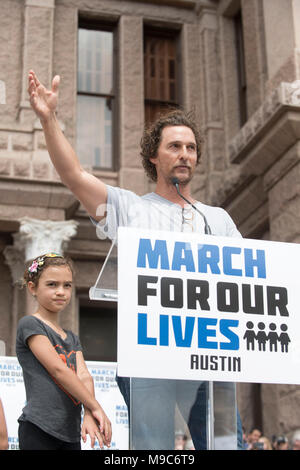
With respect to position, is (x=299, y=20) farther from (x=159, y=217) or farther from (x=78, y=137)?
(x=159, y=217)

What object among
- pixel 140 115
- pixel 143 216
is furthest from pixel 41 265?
pixel 140 115

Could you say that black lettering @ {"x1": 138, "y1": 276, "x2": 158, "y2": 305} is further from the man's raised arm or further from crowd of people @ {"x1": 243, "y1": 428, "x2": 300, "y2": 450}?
crowd of people @ {"x1": 243, "y1": 428, "x2": 300, "y2": 450}

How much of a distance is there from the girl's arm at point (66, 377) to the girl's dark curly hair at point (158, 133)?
76cm

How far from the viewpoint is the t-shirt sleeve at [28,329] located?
2.24m

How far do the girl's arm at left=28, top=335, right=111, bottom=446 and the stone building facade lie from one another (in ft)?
14.2

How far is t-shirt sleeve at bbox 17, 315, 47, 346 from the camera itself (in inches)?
88.4

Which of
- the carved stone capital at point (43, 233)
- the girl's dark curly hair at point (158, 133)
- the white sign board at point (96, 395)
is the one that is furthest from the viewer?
the carved stone capital at point (43, 233)

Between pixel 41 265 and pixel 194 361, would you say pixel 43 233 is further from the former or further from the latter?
pixel 194 361

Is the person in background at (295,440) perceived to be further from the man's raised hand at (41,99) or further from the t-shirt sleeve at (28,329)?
the man's raised hand at (41,99)

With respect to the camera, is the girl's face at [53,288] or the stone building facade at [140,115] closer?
the girl's face at [53,288]

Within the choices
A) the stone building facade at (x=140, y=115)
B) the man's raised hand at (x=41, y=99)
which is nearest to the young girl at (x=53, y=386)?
the man's raised hand at (x=41, y=99)

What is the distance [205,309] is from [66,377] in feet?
1.55

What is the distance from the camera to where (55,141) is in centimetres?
220

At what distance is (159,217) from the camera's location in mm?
2318
